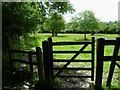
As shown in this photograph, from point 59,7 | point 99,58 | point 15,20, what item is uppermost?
point 59,7

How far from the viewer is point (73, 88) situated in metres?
7.88

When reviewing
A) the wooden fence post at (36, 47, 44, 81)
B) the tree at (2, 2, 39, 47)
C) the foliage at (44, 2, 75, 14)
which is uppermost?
the foliage at (44, 2, 75, 14)

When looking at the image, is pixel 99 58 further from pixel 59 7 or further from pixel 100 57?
pixel 59 7

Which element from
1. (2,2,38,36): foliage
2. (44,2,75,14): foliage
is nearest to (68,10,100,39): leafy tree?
(44,2,75,14): foliage

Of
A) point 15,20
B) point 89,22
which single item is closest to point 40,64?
point 15,20

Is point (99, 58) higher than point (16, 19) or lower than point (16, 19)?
lower

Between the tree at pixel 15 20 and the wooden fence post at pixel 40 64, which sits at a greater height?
the tree at pixel 15 20

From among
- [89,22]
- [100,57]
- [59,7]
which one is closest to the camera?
[100,57]

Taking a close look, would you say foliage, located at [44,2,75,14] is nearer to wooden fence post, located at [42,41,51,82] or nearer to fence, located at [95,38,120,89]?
wooden fence post, located at [42,41,51,82]

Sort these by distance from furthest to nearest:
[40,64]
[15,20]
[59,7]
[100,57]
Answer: [59,7], [15,20], [40,64], [100,57]

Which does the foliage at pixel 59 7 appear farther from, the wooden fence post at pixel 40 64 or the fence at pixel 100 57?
the fence at pixel 100 57

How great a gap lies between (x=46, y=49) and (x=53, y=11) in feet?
31.0

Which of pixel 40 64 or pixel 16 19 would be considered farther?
pixel 16 19

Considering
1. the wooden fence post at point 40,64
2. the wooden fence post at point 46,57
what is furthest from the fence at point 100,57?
the wooden fence post at point 40,64
